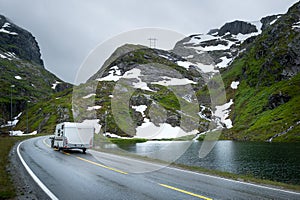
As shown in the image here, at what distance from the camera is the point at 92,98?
15762 centimetres

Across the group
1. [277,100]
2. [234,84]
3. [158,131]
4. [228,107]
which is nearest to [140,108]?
[158,131]

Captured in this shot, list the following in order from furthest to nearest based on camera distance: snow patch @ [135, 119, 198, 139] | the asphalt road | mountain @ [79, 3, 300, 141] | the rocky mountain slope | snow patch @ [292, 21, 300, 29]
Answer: snow patch @ [292, 21, 300, 29] → snow patch @ [135, 119, 198, 139] → the rocky mountain slope → mountain @ [79, 3, 300, 141] → the asphalt road

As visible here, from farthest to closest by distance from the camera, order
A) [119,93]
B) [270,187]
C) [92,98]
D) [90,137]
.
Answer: [119,93]
[92,98]
[90,137]
[270,187]

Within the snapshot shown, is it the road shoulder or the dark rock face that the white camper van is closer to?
the road shoulder

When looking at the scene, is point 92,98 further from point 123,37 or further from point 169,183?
point 169,183

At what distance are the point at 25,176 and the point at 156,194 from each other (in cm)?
920

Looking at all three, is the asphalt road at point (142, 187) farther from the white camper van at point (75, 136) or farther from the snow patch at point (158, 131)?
the snow patch at point (158, 131)

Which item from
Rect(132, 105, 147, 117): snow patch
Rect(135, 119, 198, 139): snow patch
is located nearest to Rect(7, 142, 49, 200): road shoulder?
Rect(135, 119, 198, 139): snow patch

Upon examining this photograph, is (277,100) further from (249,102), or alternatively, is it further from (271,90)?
(249,102)

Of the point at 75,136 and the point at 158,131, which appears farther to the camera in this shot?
the point at 158,131

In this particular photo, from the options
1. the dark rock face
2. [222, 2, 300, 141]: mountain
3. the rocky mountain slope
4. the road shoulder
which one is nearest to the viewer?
the road shoulder

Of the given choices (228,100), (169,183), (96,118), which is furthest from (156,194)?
(228,100)

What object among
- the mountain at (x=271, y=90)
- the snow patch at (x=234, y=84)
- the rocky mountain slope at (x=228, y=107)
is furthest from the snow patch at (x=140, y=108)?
the snow patch at (x=234, y=84)

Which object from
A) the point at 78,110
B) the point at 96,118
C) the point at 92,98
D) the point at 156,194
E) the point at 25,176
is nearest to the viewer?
the point at 156,194
